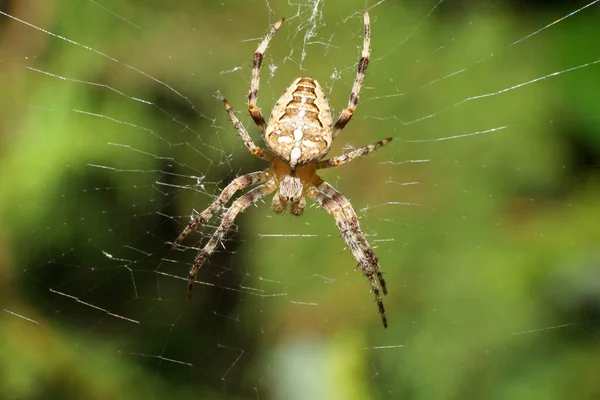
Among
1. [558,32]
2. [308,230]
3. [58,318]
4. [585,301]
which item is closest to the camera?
[585,301]

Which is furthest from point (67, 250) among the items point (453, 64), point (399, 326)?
point (453, 64)

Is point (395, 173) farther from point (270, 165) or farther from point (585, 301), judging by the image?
point (585, 301)

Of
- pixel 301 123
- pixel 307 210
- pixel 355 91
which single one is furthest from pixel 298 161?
pixel 307 210

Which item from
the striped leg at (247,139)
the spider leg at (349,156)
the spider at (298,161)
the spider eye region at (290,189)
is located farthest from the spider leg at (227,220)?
the spider leg at (349,156)

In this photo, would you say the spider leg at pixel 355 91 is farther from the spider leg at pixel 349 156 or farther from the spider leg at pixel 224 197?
the spider leg at pixel 224 197

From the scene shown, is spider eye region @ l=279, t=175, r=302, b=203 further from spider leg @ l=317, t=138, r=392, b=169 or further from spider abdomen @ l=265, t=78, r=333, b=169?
spider abdomen @ l=265, t=78, r=333, b=169
